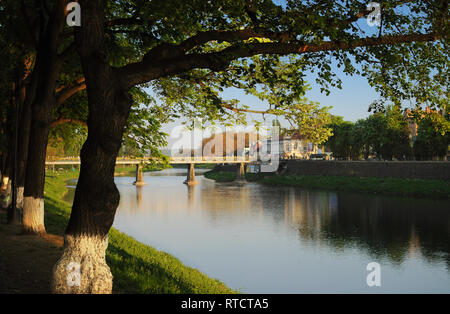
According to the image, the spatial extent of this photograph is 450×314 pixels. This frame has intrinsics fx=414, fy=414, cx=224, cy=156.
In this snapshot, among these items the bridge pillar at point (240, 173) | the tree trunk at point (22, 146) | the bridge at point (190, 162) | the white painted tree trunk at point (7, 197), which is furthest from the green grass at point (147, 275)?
the bridge pillar at point (240, 173)

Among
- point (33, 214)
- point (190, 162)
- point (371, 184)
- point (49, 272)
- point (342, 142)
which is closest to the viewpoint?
point (49, 272)

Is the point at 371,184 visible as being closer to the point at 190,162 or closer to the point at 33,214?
the point at 190,162

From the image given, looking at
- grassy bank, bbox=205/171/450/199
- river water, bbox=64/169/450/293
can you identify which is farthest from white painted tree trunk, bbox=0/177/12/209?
grassy bank, bbox=205/171/450/199

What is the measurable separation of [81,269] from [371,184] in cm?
5609

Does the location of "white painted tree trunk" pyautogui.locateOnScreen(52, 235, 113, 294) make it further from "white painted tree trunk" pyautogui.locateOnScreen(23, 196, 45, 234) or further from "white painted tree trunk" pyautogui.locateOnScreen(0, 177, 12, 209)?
"white painted tree trunk" pyautogui.locateOnScreen(0, 177, 12, 209)

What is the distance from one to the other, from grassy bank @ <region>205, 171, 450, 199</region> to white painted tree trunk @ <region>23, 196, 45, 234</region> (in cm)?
4658

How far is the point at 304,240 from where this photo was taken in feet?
89.2

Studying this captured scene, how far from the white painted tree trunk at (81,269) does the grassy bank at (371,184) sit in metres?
48.6

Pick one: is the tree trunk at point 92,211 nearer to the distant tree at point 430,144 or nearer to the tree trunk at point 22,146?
the tree trunk at point 22,146

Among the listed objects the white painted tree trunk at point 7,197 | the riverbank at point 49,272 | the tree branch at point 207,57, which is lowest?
the riverbank at point 49,272

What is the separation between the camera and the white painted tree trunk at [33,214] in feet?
42.7

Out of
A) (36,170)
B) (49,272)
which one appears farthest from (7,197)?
(49,272)
